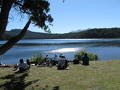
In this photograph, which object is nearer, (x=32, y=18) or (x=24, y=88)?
(x=32, y=18)

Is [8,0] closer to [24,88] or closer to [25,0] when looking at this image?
[25,0]

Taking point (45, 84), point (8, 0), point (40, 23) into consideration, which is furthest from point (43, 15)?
point (45, 84)

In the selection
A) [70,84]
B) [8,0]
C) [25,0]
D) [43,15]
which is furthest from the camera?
[70,84]

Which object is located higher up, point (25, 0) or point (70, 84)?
point (25, 0)

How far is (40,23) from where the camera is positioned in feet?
47.6

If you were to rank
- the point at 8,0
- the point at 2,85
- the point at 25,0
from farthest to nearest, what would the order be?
the point at 2,85
the point at 25,0
the point at 8,0

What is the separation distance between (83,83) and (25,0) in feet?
17.8

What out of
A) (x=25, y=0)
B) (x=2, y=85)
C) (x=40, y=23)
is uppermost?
(x=25, y=0)

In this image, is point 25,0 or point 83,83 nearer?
point 25,0

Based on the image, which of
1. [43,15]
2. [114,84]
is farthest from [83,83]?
[43,15]

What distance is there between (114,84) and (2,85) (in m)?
6.30

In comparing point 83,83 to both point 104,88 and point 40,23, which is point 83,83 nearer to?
point 104,88

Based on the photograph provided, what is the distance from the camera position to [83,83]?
1512 cm

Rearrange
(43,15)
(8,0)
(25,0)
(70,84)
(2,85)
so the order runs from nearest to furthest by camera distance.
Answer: (8,0)
(25,0)
(43,15)
(70,84)
(2,85)
